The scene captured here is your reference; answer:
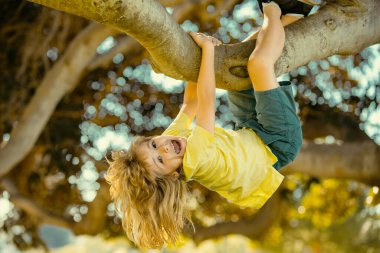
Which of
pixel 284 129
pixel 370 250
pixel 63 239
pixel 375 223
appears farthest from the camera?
pixel 370 250

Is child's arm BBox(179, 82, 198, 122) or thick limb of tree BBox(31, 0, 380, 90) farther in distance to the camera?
child's arm BBox(179, 82, 198, 122)

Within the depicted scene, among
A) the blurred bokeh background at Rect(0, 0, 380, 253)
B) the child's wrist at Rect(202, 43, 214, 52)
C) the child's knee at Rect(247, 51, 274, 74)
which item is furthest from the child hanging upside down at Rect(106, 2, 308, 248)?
the blurred bokeh background at Rect(0, 0, 380, 253)

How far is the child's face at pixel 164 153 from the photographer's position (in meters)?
3.99

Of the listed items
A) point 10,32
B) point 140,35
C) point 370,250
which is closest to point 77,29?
point 10,32

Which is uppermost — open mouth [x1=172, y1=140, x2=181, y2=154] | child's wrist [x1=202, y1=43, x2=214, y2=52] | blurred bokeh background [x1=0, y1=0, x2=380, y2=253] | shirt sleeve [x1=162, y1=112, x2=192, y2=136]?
child's wrist [x1=202, y1=43, x2=214, y2=52]

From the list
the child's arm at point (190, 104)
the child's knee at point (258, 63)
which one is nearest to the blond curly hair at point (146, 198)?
the child's arm at point (190, 104)

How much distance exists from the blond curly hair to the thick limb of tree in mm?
750

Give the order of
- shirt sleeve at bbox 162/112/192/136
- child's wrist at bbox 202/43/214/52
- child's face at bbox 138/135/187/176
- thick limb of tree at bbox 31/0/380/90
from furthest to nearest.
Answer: shirt sleeve at bbox 162/112/192/136
child's face at bbox 138/135/187/176
child's wrist at bbox 202/43/214/52
thick limb of tree at bbox 31/0/380/90

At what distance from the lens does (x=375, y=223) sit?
47.6 ft

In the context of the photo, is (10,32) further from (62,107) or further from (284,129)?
(284,129)

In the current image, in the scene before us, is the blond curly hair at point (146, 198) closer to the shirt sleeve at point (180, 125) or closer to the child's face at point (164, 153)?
the child's face at point (164, 153)

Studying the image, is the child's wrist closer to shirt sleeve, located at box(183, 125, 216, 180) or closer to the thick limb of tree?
the thick limb of tree

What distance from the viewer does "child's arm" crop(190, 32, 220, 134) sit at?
3332mm

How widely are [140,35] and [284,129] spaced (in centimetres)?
124
